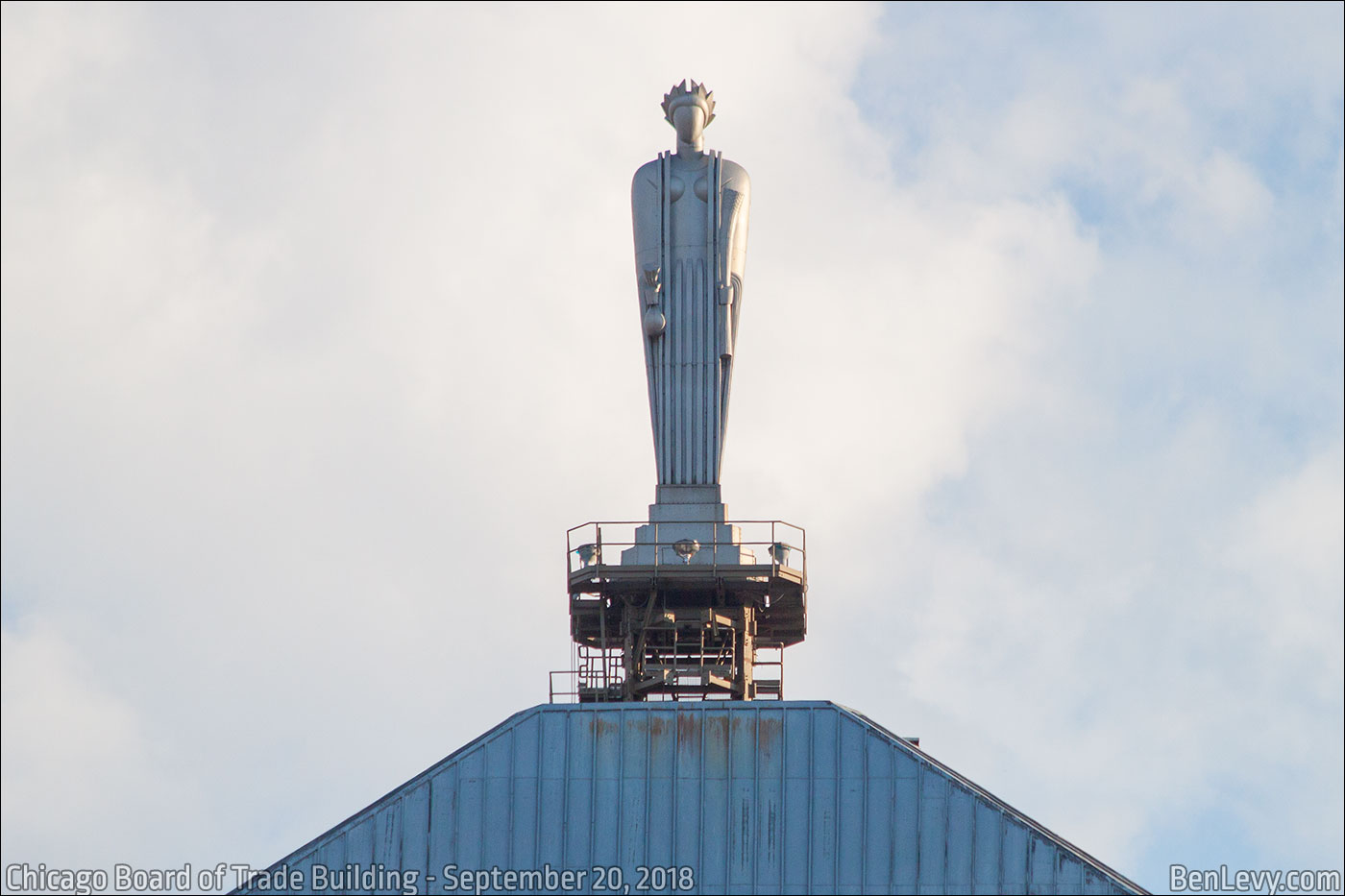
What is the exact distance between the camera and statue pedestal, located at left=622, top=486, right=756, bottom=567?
9619 cm

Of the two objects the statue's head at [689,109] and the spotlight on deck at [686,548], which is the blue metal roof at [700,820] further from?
the statue's head at [689,109]

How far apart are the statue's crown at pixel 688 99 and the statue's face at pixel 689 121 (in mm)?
176

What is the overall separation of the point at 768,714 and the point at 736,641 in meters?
6.59

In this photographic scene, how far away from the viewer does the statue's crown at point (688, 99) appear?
10100 cm

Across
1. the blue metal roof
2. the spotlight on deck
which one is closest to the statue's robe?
the spotlight on deck

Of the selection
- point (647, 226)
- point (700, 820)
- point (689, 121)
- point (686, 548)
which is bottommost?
point (700, 820)

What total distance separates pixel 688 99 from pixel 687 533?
14.6 m

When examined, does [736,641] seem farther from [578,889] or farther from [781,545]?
[578,889]

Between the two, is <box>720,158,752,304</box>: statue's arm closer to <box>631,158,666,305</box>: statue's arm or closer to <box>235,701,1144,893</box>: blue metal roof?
<box>631,158,666,305</box>: statue's arm

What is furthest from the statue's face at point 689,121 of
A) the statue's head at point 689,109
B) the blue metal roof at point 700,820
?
the blue metal roof at point 700,820

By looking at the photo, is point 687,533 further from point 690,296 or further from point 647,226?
point 647,226

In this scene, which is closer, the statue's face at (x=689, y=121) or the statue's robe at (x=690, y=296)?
the statue's robe at (x=690, y=296)

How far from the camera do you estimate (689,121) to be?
101 meters

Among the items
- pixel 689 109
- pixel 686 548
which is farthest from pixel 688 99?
pixel 686 548
